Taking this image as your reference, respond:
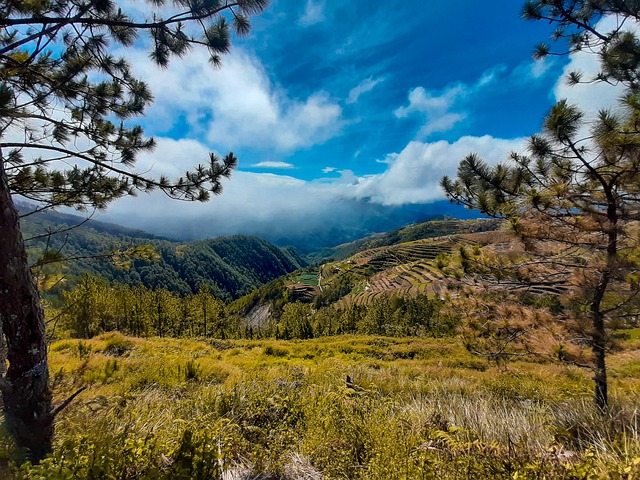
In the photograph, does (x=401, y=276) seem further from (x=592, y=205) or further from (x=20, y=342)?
(x=20, y=342)

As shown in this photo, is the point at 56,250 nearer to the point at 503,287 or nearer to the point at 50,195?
the point at 50,195

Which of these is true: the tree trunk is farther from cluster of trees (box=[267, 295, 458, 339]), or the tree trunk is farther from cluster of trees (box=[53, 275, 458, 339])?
cluster of trees (box=[267, 295, 458, 339])

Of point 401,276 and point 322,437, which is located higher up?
point 322,437

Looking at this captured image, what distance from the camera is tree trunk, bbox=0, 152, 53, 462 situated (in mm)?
2514

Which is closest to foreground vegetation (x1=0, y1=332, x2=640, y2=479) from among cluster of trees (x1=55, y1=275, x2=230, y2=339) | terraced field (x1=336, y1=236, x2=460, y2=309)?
cluster of trees (x1=55, y1=275, x2=230, y2=339)

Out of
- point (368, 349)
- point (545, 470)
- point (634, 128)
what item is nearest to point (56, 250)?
point (545, 470)

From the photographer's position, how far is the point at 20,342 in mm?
2582

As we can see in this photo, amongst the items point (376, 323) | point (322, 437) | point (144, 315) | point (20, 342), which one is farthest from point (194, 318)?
point (20, 342)

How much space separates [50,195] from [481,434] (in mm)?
7535

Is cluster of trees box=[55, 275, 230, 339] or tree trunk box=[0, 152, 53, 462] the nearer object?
tree trunk box=[0, 152, 53, 462]

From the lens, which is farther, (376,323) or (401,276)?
(401,276)

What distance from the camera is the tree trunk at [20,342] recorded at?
2514 millimetres

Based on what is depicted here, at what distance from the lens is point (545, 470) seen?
8.89ft

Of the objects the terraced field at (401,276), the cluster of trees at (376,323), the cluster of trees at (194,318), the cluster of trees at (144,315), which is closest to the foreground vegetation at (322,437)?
the cluster of trees at (194,318)
